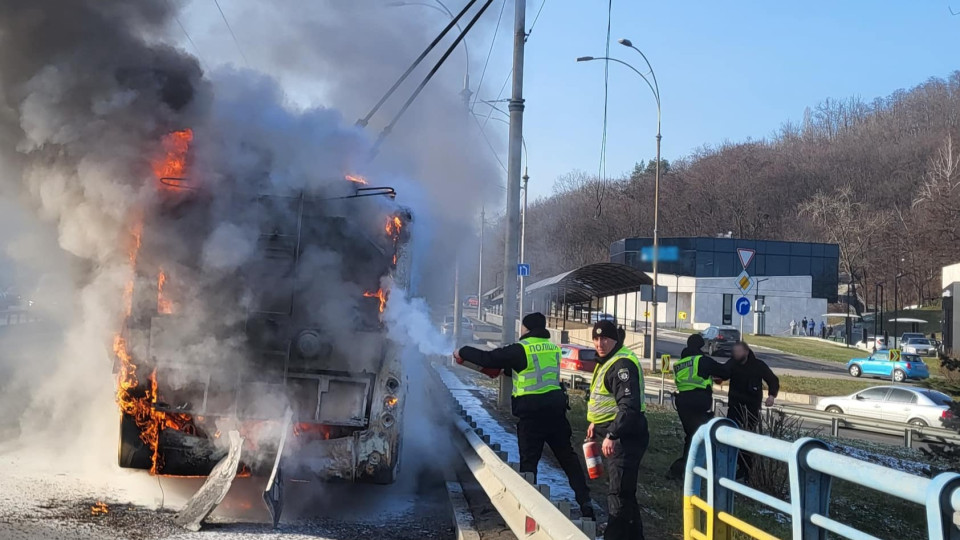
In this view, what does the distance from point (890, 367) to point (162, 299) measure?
3358 cm

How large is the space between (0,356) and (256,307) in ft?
55.9

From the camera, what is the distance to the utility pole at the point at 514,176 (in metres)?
13.4

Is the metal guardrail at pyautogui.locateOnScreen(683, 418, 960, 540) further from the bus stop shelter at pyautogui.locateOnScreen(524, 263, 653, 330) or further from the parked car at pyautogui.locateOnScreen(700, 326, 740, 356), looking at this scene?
the parked car at pyautogui.locateOnScreen(700, 326, 740, 356)

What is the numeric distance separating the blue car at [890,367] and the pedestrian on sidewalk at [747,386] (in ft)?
90.2

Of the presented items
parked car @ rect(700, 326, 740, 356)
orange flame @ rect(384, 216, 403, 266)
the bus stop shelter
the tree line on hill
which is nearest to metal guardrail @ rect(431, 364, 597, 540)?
orange flame @ rect(384, 216, 403, 266)

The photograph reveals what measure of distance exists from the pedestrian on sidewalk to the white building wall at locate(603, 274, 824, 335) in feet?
177

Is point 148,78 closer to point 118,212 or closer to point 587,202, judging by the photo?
point 118,212

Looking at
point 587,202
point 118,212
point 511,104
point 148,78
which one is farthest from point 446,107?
point 587,202

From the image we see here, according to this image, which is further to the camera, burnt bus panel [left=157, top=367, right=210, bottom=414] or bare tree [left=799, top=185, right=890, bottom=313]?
bare tree [left=799, top=185, right=890, bottom=313]

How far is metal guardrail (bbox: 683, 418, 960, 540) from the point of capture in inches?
105

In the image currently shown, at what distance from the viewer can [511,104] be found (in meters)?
13.6

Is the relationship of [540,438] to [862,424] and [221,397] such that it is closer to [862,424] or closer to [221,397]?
[221,397]

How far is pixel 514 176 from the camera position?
13.4m

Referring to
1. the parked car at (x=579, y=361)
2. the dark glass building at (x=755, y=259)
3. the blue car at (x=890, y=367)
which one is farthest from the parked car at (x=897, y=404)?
the dark glass building at (x=755, y=259)
